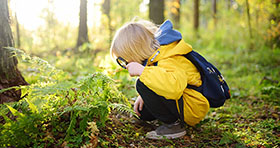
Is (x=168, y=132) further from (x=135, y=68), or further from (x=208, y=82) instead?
(x=135, y=68)

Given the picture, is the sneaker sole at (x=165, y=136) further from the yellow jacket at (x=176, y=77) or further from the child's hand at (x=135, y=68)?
the child's hand at (x=135, y=68)

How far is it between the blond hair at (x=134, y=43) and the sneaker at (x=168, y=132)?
0.79 metres

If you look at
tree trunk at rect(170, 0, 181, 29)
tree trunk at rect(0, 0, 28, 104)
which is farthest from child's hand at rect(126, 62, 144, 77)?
tree trunk at rect(170, 0, 181, 29)

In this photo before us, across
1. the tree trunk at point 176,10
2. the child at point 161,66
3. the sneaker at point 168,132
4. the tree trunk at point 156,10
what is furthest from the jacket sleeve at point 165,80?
the tree trunk at point 176,10

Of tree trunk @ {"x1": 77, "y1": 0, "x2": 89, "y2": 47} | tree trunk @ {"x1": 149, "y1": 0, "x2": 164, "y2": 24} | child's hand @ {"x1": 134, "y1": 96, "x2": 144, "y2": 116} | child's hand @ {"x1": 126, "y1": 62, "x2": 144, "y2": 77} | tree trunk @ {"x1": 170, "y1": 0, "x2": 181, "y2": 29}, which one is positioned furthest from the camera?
tree trunk @ {"x1": 170, "y1": 0, "x2": 181, "y2": 29}

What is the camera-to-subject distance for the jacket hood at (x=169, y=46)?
240 centimetres

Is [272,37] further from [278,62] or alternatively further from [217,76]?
[217,76]

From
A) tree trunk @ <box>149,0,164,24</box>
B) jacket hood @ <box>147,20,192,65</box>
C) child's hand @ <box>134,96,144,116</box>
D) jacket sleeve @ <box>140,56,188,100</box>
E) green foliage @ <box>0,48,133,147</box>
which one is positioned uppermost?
tree trunk @ <box>149,0,164,24</box>

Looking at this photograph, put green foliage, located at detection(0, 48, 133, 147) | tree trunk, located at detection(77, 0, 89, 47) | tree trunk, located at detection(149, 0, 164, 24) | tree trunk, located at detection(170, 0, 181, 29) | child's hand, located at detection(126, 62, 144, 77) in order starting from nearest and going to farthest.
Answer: green foliage, located at detection(0, 48, 133, 147), child's hand, located at detection(126, 62, 144, 77), tree trunk, located at detection(149, 0, 164, 24), tree trunk, located at detection(77, 0, 89, 47), tree trunk, located at detection(170, 0, 181, 29)

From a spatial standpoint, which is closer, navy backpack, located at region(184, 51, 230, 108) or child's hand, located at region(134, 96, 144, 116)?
navy backpack, located at region(184, 51, 230, 108)

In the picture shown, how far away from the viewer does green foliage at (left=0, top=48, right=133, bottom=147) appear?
1.87 meters

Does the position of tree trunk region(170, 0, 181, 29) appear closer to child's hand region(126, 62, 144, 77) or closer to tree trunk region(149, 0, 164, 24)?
tree trunk region(149, 0, 164, 24)

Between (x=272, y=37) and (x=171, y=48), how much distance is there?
578cm

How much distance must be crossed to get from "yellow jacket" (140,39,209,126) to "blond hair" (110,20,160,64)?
0.30 feet
